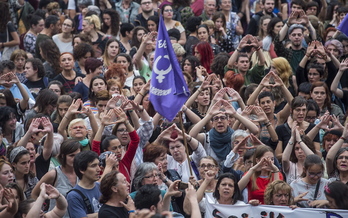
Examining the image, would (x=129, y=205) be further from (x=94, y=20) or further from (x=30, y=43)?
(x=30, y=43)

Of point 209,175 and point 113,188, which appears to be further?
point 209,175

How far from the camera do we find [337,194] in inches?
359

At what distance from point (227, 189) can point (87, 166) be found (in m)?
1.54

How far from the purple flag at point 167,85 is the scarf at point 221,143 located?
55.4 inches

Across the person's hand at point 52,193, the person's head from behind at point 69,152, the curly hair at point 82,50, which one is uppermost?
the person's hand at point 52,193

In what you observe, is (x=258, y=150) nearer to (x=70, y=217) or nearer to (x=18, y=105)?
(x=70, y=217)

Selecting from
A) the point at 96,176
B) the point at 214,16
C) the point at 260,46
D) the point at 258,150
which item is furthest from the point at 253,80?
the point at 96,176

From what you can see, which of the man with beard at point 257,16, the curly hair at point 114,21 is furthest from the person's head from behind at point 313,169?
the man with beard at point 257,16

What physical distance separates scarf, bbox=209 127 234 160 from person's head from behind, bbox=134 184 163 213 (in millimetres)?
2895

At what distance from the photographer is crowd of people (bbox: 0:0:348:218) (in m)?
9.10

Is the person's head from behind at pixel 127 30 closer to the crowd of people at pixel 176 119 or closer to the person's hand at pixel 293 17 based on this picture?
the crowd of people at pixel 176 119

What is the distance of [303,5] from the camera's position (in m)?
17.0

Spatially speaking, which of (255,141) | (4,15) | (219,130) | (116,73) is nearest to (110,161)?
(255,141)

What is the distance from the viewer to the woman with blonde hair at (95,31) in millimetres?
15953
